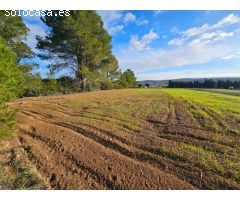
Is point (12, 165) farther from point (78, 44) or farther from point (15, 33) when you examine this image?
point (78, 44)

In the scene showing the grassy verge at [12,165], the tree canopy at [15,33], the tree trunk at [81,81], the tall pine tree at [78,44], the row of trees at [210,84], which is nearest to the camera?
the grassy verge at [12,165]

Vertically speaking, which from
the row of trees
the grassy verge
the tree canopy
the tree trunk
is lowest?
the grassy verge

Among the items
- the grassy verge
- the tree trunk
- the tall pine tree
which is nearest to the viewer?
the grassy verge

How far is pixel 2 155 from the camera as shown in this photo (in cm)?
489

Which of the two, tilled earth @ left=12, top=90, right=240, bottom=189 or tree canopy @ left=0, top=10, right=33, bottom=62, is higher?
tree canopy @ left=0, top=10, right=33, bottom=62

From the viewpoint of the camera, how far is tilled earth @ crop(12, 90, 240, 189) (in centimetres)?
381

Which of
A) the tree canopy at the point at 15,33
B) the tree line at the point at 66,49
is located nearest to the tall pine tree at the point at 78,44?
the tree line at the point at 66,49

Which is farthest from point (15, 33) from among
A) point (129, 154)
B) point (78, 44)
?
point (129, 154)

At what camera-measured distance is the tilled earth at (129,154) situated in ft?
12.5

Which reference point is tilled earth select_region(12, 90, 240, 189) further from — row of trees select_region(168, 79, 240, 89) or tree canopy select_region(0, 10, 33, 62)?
row of trees select_region(168, 79, 240, 89)

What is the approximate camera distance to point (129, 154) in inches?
195

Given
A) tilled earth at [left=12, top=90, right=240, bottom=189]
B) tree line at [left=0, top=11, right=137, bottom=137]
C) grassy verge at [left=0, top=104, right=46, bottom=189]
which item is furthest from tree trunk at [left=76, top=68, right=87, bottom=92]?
grassy verge at [left=0, top=104, right=46, bottom=189]

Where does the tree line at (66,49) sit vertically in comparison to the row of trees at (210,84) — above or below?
above

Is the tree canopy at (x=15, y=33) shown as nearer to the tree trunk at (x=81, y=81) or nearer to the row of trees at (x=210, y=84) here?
the tree trunk at (x=81, y=81)
